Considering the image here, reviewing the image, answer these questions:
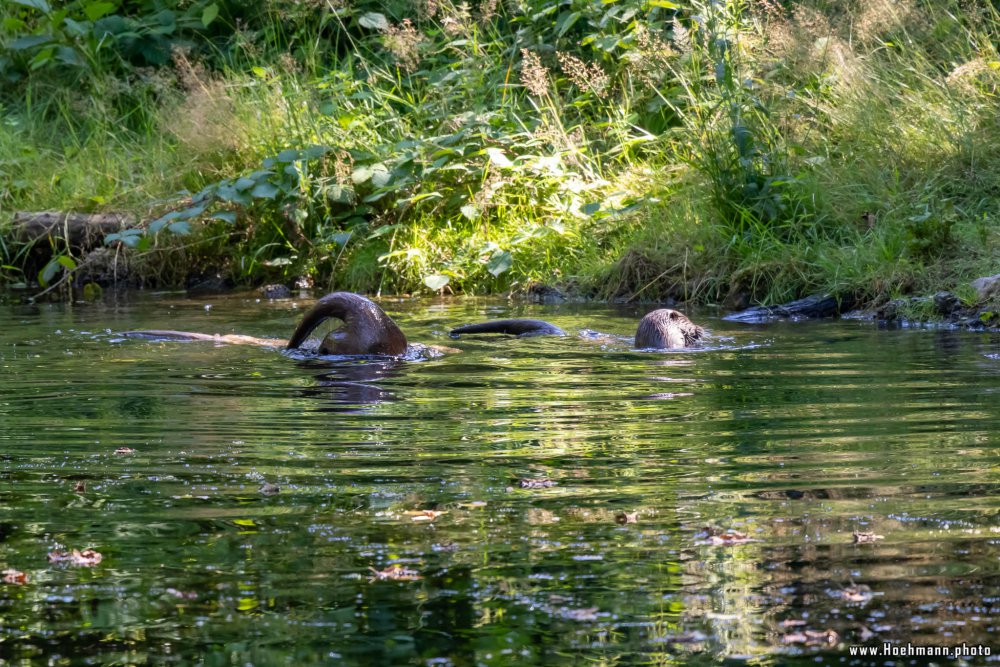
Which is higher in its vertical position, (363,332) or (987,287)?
(987,287)

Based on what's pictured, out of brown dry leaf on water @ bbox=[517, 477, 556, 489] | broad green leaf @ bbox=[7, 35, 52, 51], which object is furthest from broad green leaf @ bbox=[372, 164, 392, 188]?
brown dry leaf on water @ bbox=[517, 477, 556, 489]

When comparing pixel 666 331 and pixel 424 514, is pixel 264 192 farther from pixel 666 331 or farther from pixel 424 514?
pixel 424 514

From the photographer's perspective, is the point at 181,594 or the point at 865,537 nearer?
the point at 181,594

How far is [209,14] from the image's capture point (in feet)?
41.8

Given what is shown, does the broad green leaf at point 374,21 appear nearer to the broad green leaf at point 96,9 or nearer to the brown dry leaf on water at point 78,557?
the broad green leaf at point 96,9

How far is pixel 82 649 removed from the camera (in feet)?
7.55

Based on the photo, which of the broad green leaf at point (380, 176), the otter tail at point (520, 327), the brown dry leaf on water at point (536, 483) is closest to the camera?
the brown dry leaf on water at point (536, 483)

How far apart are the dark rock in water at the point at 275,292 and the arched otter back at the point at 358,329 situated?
11.2 feet

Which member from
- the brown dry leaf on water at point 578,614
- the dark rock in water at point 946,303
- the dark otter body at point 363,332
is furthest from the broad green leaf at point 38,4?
the brown dry leaf on water at point 578,614

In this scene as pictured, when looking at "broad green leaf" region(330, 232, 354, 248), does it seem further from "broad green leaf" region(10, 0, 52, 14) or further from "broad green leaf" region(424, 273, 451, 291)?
"broad green leaf" region(10, 0, 52, 14)

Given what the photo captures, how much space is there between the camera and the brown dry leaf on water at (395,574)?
2.66 m

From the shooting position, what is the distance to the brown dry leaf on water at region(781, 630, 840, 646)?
2262 mm

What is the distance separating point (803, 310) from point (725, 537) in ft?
17.3

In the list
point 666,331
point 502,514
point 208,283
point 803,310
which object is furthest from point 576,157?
point 502,514
